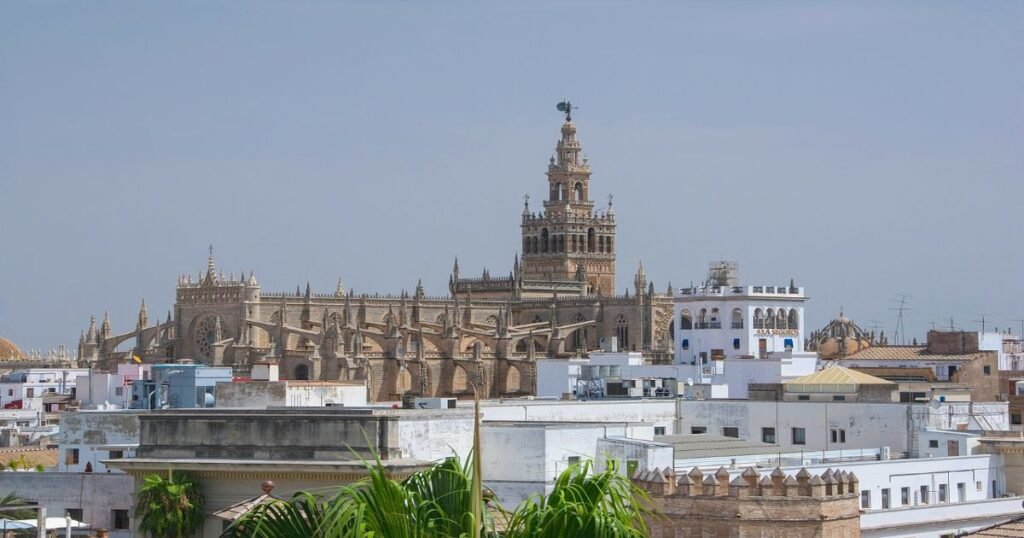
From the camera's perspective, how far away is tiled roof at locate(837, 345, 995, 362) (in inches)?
2662

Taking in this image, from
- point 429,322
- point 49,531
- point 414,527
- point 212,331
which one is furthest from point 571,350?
point 414,527

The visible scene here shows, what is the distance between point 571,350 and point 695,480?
255 ft

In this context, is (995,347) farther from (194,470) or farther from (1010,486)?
(194,470)

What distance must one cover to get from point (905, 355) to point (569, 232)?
2224 inches

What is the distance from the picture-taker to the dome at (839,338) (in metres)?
89.9

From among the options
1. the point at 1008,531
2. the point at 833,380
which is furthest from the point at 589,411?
the point at 1008,531

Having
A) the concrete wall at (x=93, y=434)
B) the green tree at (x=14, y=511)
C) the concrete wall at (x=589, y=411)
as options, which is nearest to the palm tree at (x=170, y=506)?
the green tree at (x=14, y=511)

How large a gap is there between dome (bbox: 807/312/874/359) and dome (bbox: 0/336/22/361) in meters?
53.8

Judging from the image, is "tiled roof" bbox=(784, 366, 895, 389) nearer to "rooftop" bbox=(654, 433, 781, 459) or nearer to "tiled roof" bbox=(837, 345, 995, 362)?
"rooftop" bbox=(654, 433, 781, 459)

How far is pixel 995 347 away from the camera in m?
77.5

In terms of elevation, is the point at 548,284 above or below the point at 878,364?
above

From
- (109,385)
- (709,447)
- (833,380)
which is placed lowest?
(709,447)

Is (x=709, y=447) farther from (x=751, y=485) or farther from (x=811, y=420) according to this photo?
(x=751, y=485)

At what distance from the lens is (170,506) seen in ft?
92.2
